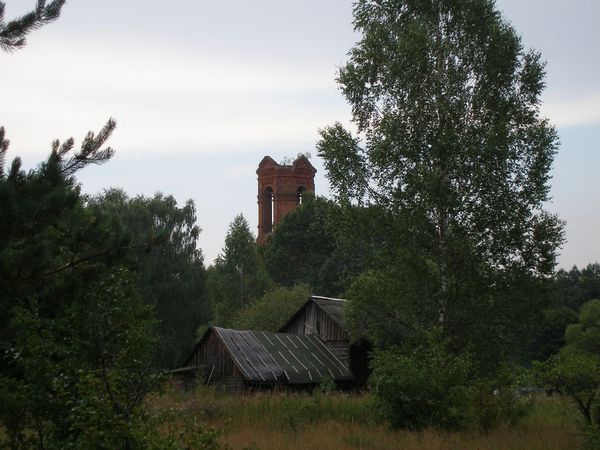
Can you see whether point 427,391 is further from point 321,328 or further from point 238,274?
point 238,274

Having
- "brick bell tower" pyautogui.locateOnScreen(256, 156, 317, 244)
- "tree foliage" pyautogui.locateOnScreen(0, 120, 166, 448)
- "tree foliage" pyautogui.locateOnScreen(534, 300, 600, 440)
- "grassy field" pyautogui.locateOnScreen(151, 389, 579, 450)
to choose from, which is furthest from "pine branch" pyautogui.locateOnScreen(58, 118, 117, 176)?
"brick bell tower" pyautogui.locateOnScreen(256, 156, 317, 244)

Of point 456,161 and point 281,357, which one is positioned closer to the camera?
point 456,161

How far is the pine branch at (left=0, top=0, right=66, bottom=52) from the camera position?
289 inches

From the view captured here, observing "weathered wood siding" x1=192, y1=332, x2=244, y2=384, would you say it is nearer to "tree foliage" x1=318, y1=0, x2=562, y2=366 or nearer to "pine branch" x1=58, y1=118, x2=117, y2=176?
"tree foliage" x1=318, y1=0, x2=562, y2=366

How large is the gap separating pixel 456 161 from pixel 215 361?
45.8 feet

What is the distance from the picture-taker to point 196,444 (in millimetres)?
7566

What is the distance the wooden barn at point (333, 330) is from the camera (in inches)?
1256

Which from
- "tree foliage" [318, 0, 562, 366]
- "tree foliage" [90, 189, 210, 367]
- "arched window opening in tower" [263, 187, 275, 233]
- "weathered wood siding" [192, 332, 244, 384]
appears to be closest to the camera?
"tree foliage" [318, 0, 562, 366]

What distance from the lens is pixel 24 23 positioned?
7.39 m

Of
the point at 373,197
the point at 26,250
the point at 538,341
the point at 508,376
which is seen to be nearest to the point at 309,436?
the point at 508,376

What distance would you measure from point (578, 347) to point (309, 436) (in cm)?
4196

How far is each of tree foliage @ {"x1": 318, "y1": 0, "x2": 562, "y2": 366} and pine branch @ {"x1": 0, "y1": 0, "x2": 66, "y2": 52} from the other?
13.2 m

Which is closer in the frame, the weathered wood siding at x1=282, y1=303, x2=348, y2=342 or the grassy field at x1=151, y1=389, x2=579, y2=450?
the grassy field at x1=151, y1=389, x2=579, y2=450

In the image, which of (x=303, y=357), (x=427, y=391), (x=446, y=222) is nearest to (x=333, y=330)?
(x=303, y=357)
